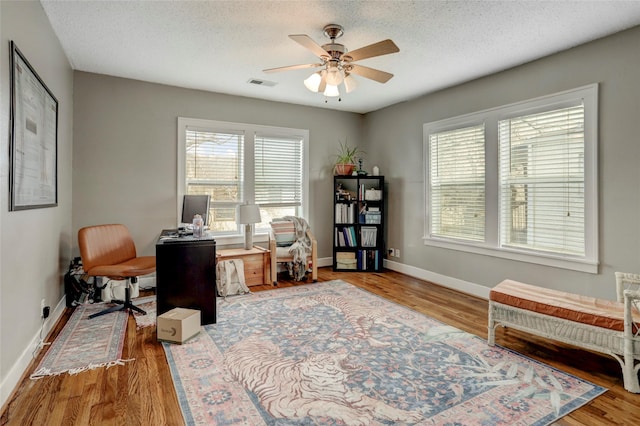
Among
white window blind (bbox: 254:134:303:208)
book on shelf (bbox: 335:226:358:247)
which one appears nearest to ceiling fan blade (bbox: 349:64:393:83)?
white window blind (bbox: 254:134:303:208)

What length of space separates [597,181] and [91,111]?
17.7 ft

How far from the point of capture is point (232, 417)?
1851 millimetres

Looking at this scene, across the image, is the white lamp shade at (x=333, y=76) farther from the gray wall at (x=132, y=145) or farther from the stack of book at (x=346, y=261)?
the stack of book at (x=346, y=261)

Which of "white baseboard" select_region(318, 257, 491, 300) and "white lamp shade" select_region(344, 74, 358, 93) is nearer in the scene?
"white lamp shade" select_region(344, 74, 358, 93)

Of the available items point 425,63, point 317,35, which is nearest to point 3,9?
point 317,35

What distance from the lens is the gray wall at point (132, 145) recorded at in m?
4.04

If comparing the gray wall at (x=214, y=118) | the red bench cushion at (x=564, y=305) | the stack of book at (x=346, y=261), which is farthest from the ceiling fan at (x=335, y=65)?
the stack of book at (x=346, y=261)

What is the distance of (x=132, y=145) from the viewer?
4.30 metres

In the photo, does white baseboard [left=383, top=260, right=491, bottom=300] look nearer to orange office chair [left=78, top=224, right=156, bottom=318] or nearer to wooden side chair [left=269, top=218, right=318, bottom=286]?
Result: wooden side chair [left=269, top=218, right=318, bottom=286]

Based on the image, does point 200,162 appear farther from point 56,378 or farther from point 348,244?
point 56,378

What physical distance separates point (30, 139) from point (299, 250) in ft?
10.4

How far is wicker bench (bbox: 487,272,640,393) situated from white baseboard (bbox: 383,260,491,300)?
1226 millimetres

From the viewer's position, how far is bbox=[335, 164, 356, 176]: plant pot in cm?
550

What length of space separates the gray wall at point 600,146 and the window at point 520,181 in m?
0.09
